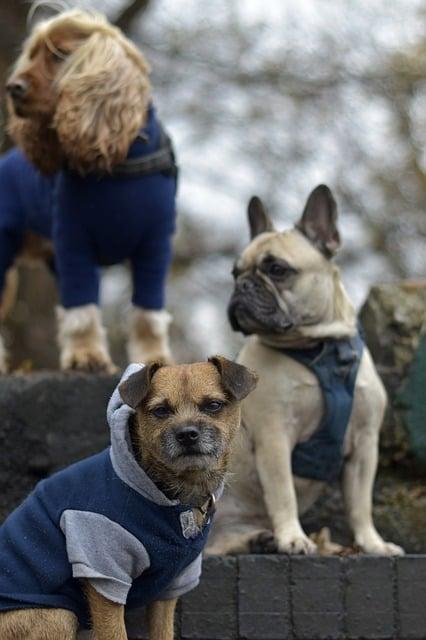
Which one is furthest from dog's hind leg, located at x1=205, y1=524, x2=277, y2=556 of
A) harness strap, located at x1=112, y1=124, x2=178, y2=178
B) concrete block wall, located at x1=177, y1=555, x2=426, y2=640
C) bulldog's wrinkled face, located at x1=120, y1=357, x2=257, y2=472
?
harness strap, located at x1=112, y1=124, x2=178, y2=178

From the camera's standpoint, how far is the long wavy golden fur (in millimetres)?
6039

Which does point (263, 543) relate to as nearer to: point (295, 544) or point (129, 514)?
point (295, 544)

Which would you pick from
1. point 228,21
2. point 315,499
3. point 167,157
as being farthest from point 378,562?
point 228,21

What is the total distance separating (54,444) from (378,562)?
1753 millimetres

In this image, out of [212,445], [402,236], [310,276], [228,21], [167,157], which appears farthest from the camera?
[402,236]

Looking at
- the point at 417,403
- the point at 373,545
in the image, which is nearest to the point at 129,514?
the point at 373,545

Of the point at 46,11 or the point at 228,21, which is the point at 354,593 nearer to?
the point at 46,11

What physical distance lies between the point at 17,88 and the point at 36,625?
3.23 meters

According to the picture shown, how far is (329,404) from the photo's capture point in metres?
5.11

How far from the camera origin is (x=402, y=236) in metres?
14.8

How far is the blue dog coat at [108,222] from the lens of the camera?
616 centimetres

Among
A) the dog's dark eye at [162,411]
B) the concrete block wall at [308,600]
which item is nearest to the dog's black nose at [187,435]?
the dog's dark eye at [162,411]

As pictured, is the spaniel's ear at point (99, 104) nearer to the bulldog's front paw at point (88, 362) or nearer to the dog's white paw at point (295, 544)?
the bulldog's front paw at point (88, 362)

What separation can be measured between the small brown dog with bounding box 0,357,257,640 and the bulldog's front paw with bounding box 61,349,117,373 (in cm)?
228
